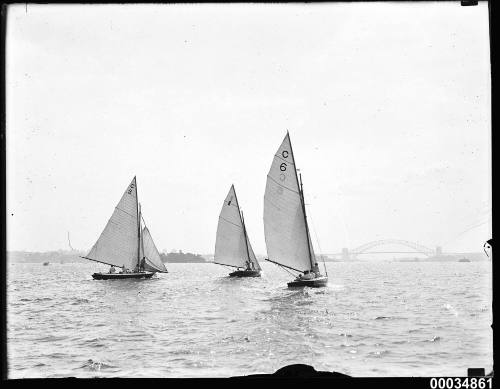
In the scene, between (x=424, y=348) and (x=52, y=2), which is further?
(x=424, y=348)

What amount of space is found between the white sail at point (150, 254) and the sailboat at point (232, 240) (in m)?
5.32

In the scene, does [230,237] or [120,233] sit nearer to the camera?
[120,233]

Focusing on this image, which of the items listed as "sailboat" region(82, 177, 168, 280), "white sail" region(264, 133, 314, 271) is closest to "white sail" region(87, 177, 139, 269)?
"sailboat" region(82, 177, 168, 280)

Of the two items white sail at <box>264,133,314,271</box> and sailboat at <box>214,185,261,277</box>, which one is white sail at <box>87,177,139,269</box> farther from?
white sail at <box>264,133,314,271</box>

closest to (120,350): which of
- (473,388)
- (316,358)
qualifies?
(316,358)

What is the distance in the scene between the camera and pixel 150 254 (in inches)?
1834

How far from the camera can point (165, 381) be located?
3398 millimetres

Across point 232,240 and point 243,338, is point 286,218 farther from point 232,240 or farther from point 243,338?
point 232,240

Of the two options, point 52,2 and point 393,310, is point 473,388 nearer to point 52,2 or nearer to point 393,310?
point 52,2

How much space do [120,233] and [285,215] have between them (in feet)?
55.8

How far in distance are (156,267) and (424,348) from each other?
34.7 meters

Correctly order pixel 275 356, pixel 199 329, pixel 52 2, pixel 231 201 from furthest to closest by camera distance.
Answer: pixel 231 201 → pixel 199 329 → pixel 275 356 → pixel 52 2

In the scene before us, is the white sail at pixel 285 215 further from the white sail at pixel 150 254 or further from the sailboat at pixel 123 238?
the white sail at pixel 150 254

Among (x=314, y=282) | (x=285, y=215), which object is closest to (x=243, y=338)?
(x=285, y=215)
